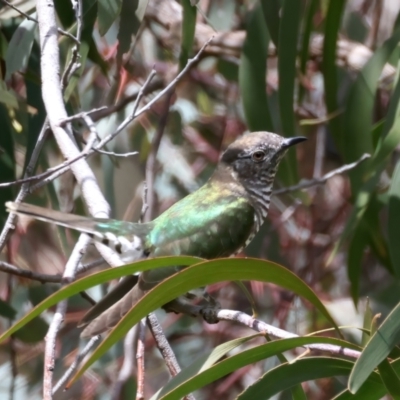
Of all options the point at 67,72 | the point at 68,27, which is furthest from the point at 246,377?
the point at 67,72

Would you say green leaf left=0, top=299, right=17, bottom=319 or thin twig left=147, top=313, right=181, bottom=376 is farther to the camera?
green leaf left=0, top=299, right=17, bottom=319

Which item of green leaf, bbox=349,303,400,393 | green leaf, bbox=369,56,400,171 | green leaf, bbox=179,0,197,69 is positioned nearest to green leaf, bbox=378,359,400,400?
green leaf, bbox=349,303,400,393

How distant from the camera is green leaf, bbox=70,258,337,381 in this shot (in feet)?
4.00

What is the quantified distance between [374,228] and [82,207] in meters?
1.16

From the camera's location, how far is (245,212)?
229cm

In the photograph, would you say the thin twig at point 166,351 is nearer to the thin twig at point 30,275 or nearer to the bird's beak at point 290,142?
the thin twig at point 30,275

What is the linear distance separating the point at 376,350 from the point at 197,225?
0.99 m

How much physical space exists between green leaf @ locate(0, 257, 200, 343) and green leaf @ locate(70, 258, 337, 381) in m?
0.04

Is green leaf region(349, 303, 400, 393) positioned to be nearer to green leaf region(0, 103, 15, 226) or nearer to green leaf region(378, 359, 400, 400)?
green leaf region(378, 359, 400, 400)

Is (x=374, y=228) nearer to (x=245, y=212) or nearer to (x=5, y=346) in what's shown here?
(x=245, y=212)

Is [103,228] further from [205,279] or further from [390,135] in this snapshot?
[390,135]

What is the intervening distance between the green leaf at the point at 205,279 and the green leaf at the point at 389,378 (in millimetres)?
156

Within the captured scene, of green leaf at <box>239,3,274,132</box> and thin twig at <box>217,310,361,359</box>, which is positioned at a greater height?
green leaf at <box>239,3,274,132</box>

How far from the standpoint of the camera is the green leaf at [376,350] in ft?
3.99
